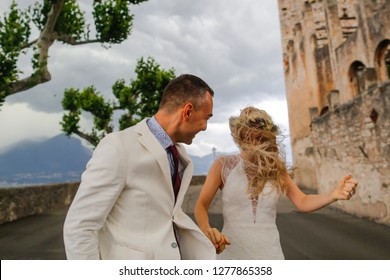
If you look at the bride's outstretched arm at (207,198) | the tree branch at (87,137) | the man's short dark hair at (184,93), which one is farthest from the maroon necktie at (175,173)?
the tree branch at (87,137)

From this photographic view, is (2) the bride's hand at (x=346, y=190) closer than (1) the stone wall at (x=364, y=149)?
Yes

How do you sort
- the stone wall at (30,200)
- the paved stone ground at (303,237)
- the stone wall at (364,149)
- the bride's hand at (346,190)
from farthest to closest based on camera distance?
the stone wall at (30,200) < the stone wall at (364,149) < the paved stone ground at (303,237) < the bride's hand at (346,190)

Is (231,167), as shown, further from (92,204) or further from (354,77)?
(354,77)

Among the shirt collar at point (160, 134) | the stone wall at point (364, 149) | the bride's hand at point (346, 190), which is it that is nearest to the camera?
the shirt collar at point (160, 134)

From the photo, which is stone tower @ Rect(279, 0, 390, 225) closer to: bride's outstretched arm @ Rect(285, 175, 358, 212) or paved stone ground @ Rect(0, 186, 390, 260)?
paved stone ground @ Rect(0, 186, 390, 260)

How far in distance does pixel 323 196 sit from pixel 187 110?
1368mm

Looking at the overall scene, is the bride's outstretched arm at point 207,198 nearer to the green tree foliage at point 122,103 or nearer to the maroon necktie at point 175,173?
the maroon necktie at point 175,173

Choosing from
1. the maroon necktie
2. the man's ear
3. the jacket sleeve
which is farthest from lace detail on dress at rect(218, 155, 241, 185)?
the jacket sleeve

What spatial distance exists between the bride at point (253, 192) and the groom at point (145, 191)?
2.19 ft

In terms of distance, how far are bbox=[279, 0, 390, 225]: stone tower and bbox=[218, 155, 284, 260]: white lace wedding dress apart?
728cm

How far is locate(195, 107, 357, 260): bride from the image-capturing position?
97.3 inches

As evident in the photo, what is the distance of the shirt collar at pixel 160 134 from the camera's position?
1.86 meters

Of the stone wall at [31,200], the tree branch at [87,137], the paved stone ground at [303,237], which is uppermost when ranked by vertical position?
the tree branch at [87,137]

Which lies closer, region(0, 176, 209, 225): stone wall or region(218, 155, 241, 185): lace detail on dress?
region(218, 155, 241, 185): lace detail on dress
